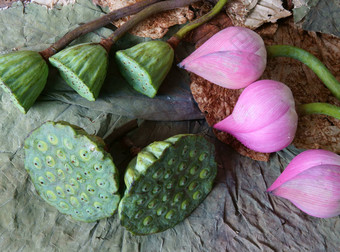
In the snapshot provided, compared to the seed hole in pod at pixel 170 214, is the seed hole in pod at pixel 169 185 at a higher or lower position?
higher

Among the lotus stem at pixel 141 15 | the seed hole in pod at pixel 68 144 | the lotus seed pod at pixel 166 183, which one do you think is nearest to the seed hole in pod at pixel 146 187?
the lotus seed pod at pixel 166 183

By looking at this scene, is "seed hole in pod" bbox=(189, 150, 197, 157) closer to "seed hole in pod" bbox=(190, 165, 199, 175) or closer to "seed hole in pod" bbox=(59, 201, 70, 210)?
"seed hole in pod" bbox=(190, 165, 199, 175)

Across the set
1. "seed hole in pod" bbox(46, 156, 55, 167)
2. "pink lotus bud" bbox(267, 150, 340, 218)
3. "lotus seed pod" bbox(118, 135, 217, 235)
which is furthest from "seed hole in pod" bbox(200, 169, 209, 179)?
"seed hole in pod" bbox(46, 156, 55, 167)

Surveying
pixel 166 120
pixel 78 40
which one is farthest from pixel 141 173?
pixel 78 40

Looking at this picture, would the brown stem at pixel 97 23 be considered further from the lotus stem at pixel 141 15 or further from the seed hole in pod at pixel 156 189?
the seed hole in pod at pixel 156 189

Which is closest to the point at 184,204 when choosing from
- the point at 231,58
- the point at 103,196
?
the point at 103,196
